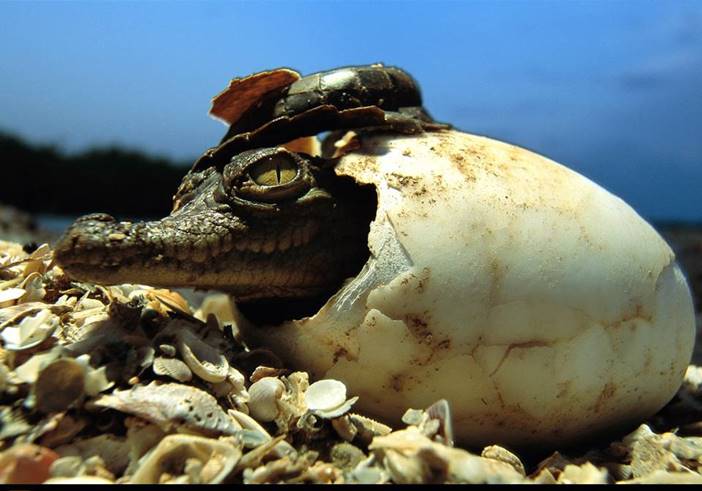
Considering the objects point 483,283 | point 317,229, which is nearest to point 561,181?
point 483,283

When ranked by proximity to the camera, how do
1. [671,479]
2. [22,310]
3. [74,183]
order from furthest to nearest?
[74,183], [22,310], [671,479]

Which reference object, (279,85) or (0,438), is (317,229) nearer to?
(279,85)

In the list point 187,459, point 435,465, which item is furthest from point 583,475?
point 187,459

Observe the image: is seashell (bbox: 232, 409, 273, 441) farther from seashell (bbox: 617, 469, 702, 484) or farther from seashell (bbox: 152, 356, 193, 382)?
seashell (bbox: 617, 469, 702, 484)

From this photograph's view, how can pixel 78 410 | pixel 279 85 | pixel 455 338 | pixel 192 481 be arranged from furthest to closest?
pixel 279 85 < pixel 455 338 < pixel 78 410 < pixel 192 481

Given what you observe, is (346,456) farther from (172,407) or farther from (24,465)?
(24,465)

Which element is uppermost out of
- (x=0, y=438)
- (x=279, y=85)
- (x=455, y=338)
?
(x=279, y=85)
